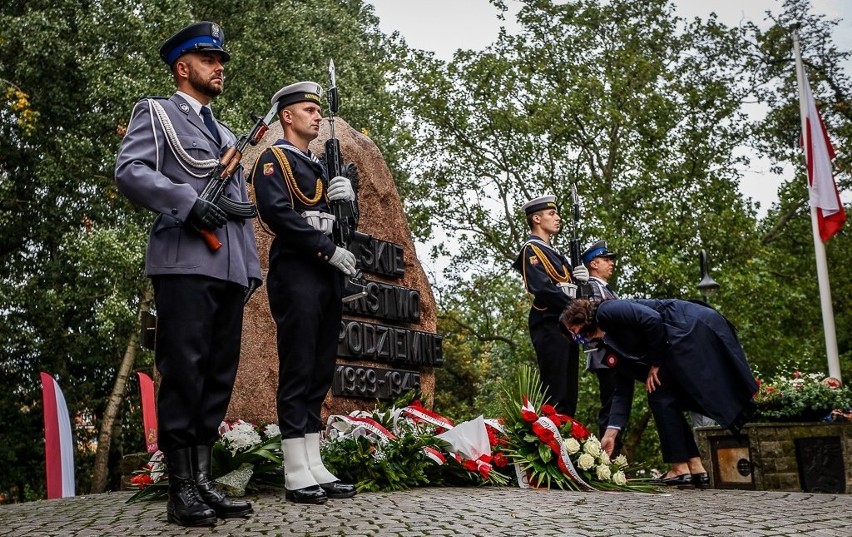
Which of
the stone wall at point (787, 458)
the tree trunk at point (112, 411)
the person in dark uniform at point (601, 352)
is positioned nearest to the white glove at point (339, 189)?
the person in dark uniform at point (601, 352)

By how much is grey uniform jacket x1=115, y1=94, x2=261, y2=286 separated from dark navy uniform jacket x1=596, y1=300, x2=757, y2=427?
2890 mm

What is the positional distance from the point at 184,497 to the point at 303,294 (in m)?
1.39

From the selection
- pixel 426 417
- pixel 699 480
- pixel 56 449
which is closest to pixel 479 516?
pixel 426 417

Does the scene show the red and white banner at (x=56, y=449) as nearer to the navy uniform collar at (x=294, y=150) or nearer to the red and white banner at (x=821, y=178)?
the navy uniform collar at (x=294, y=150)

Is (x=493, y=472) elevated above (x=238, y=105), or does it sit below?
below

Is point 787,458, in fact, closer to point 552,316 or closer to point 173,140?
point 552,316

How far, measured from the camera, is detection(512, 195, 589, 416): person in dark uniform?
24.8ft

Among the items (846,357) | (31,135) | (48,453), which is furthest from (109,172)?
(846,357)

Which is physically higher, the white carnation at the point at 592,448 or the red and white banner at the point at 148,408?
the red and white banner at the point at 148,408

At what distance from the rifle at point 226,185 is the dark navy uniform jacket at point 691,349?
2827 millimetres

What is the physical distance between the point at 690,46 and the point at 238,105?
1102 centimetres

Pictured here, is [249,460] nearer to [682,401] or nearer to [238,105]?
[682,401]

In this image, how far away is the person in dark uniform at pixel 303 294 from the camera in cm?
507

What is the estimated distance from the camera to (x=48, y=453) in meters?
12.9
